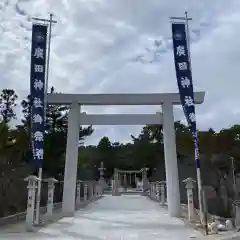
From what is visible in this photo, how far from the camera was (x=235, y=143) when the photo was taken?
27.6 meters

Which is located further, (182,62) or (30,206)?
(182,62)

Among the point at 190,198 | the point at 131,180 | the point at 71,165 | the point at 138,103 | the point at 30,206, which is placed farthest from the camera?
the point at 131,180

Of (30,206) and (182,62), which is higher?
(182,62)

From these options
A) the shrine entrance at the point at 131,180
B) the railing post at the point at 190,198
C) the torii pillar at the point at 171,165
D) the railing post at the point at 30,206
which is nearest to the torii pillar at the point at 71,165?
the torii pillar at the point at 171,165

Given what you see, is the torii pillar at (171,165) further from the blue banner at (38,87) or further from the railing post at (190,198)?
the blue banner at (38,87)

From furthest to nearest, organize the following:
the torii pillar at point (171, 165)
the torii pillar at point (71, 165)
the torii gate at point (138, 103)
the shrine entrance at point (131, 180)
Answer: the shrine entrance at point (131, 180) < the torii pillar at point (71, 165) < the torii gate at point (138, 103) < the torii pillar at point (171, 165)

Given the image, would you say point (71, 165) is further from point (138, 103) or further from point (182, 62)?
point (182, 62)

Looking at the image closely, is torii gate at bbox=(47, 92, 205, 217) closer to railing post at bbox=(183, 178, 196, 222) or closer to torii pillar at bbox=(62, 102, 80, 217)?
torii pillar at bbox=(62, 102, 80, 217)

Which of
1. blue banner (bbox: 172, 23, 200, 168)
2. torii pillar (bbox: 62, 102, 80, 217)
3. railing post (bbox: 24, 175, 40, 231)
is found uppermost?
blue banner (bbox: 172, 23, 200, 168)

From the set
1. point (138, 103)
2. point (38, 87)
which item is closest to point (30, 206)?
point (38, 87)

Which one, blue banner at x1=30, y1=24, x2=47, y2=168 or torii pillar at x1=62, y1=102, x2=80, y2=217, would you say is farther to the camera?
torii pillar at x1=62, y1=102, x2=80, y2=217

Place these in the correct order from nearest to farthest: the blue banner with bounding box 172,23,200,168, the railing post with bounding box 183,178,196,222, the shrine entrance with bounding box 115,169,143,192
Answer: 1. the blue banner with bounding box 172,23,200,168
2. the railing post with bounding box 183,178,196,222
3. the shrine entrance with bounding box 115,169,143,192

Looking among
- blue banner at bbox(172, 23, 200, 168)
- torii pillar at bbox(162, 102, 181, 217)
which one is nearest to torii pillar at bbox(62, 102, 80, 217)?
torii pillar at bbox(162, 102, 181, 217)

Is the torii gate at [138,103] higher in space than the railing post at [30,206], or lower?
higher
